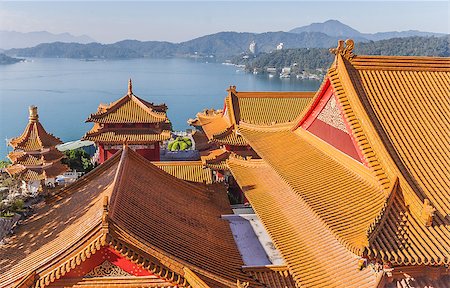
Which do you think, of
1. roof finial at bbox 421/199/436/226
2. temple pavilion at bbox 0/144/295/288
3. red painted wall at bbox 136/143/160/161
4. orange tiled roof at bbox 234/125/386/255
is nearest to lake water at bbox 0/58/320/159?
red painted wall at bbox 136/143/160/161

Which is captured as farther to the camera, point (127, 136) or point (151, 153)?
point (151, 153)

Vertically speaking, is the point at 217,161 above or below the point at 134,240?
below

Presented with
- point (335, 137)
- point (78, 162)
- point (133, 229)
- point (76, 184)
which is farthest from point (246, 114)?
point (133, 229)

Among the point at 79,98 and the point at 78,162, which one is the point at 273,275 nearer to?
the point at 78,162

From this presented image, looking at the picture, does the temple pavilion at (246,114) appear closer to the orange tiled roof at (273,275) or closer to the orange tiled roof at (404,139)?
the orange tiled roof at (404,139)

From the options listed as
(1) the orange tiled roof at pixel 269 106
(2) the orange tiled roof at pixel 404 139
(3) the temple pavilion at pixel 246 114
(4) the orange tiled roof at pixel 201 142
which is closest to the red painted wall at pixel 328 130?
(2) the orange tiled roof at pixel 404 139

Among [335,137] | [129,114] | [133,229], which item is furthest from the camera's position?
[129,114]
